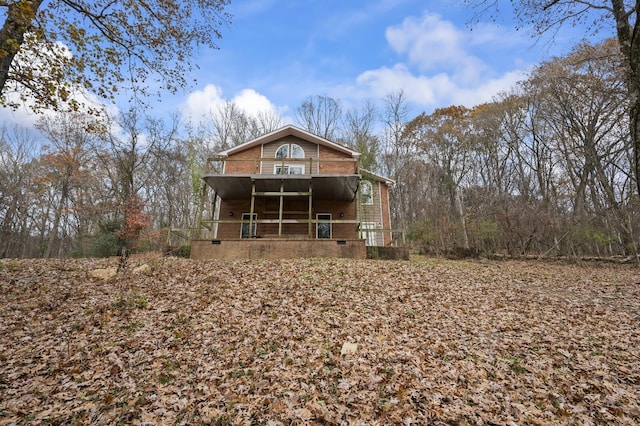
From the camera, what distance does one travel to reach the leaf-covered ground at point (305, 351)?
3.45 m

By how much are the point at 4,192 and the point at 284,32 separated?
25466mm

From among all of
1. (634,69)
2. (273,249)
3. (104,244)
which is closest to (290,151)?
(273,249)

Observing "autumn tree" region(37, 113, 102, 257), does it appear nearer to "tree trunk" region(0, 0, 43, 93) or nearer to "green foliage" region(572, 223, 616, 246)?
"tree trunk" region(0, 0, 43, 93)

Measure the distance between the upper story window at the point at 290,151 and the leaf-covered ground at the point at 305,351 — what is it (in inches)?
414

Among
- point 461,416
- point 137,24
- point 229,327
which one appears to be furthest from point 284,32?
point 461,416

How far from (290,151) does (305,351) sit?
14.2m

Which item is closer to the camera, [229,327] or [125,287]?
[229,327]

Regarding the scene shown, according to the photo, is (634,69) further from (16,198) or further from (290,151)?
(16,198)

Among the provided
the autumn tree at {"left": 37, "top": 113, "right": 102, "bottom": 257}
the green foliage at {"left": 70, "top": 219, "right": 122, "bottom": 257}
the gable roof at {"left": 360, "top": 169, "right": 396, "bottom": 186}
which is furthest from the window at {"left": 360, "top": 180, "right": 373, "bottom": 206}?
the autumn tree at {"left": 37, "top": 113, "right": 102, "bottom": 257}

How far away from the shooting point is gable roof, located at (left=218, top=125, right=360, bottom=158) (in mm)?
17125

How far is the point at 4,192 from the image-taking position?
866 inches

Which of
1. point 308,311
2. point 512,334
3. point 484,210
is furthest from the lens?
point 484,210

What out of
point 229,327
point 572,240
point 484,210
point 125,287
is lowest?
point 229,327

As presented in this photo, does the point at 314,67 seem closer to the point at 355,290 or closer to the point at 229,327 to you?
the point at 355,290
